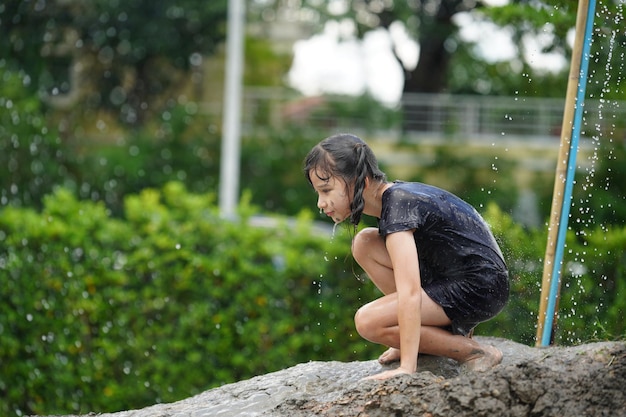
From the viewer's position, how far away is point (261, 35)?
63.0ft

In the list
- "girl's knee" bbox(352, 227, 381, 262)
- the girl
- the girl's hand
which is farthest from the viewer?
"girl's knee" bbox(352, 227, 381, 262)

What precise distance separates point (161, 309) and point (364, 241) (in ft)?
9.32

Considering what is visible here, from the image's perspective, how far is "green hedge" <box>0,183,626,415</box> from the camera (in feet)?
19.9

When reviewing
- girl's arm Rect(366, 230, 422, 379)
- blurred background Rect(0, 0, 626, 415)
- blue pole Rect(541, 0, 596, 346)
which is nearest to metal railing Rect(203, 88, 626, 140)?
blurred background Rect(0, 0, 626, 415)

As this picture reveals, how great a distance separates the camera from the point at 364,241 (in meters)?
3.63

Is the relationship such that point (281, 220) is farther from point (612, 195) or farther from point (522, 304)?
point (612, 195)

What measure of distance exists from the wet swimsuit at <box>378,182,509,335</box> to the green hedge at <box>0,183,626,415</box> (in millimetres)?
2283

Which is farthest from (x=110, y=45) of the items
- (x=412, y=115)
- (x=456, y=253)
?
(x=456, y=253)

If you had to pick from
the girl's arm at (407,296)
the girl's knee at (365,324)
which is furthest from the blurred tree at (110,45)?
the girl's arm at (407,296)

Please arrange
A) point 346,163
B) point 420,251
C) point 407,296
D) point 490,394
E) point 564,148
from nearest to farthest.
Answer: point 490,394 < point 407,296 < point 346,163 < point 420,251 < point 564,148

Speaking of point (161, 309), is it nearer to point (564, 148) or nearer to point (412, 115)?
point (564, 148)

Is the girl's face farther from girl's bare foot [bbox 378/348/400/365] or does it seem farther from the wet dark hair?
girl's bare foot [bbox 378/348/400/365]

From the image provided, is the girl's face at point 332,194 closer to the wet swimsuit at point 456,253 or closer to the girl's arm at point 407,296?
the wet swimsuit at point 456,253

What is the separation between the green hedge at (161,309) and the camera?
239 inches
